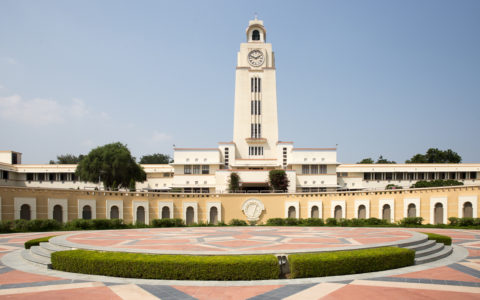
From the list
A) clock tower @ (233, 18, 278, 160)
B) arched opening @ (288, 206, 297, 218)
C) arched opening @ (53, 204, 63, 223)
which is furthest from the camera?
clock tower @ (233, 18, 278, 160)

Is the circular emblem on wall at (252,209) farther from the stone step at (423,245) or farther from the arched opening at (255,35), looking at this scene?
the arched opening at (255,35)

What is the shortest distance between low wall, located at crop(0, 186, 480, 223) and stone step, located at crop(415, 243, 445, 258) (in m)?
18.8

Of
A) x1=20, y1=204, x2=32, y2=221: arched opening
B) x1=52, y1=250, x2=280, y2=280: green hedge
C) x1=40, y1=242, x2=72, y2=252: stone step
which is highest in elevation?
x1=52, y1=250, x2=280, y2=280: green hedge

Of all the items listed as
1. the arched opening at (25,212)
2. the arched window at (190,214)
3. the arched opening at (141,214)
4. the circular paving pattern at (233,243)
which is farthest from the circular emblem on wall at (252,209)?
the circular paving pattern at (233,243)

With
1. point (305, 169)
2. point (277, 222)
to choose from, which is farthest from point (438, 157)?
point (277, 222)

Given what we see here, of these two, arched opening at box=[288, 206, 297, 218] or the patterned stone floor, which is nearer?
the patterned stone floor

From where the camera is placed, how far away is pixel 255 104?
220 feet

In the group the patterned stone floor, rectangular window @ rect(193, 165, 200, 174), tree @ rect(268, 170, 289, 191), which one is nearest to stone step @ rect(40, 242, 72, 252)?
the patterned stone floor

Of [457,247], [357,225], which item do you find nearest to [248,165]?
[357,225]

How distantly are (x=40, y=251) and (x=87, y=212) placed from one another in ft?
75.7

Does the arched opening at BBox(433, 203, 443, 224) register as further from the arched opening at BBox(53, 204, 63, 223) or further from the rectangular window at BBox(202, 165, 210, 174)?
the arched opening at BBox(53, 204, 63, 223)

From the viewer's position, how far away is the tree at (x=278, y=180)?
5619 centimetres

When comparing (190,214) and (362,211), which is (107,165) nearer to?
(190,214)

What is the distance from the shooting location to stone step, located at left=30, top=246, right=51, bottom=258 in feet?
56.2
